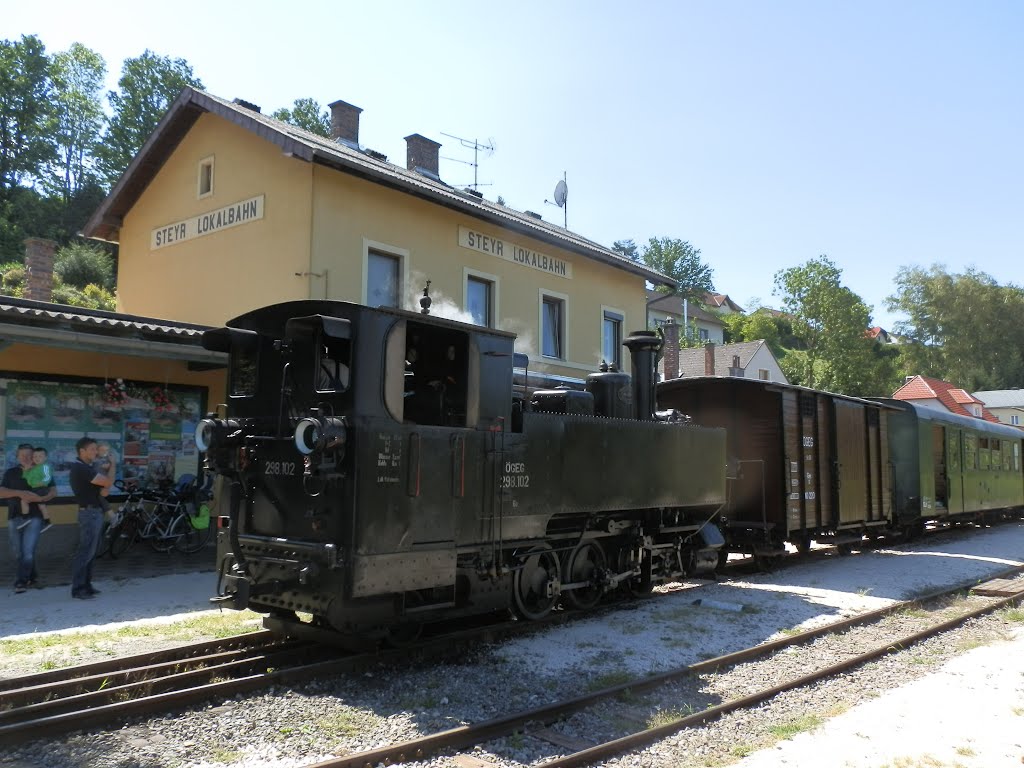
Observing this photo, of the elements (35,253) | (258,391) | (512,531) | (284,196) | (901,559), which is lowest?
(901,559)

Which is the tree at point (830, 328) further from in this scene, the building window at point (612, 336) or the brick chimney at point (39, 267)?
the brick chimney at point (39, 267)

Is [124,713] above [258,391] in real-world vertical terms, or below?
below

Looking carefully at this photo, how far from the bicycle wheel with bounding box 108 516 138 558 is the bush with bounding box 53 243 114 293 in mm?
25263

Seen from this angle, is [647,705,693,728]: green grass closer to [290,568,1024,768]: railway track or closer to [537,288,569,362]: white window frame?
[290,568,1024,768]: railway track

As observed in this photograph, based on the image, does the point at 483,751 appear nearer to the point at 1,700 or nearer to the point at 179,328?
the point at 1,700

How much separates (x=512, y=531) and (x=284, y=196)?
8.71 metres

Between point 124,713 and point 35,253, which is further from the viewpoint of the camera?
point 35,253

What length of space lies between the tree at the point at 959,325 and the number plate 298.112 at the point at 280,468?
66.2 metres

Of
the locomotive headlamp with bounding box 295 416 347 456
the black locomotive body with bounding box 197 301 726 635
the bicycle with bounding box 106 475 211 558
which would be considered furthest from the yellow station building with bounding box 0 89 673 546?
the locomotive headlamp with bounding box 295 416 347 456

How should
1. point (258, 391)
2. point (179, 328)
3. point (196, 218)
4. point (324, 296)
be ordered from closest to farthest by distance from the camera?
point (258, 391)
point (179, 328)
point (324, 296)
point (196, 218)

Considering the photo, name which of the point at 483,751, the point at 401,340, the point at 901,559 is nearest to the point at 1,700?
the point at 483,751

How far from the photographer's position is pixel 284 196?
13.0 meters

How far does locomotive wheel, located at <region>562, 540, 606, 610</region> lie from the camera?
25.2 ft

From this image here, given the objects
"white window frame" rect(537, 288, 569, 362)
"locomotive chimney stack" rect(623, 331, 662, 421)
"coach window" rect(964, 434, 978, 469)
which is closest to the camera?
"locomotive chimney stack" rect(623, 331, 662, 421)
